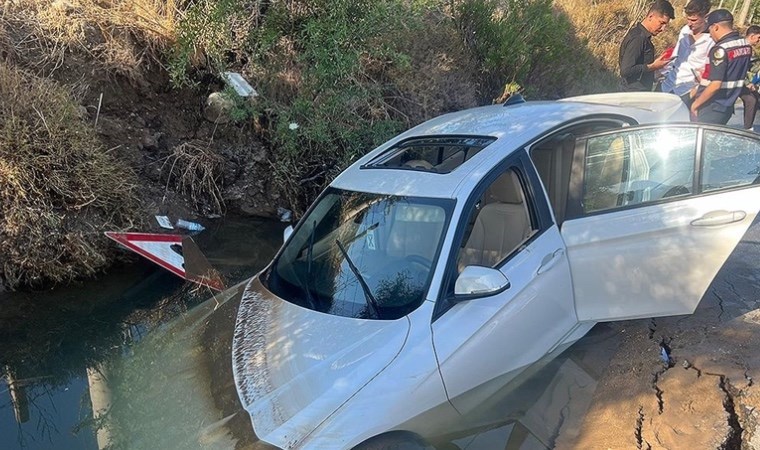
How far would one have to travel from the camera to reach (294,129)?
620 centimetres

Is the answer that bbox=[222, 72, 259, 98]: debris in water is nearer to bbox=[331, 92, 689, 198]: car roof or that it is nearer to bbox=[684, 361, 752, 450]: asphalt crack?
bbox=[331, 92, 689, 198]: car roof

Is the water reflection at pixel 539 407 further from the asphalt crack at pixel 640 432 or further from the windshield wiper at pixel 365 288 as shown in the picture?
the windshield wiper at pixel 365 288

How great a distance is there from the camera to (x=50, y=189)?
473 cm

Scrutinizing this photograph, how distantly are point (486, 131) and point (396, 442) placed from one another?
1.97 metres

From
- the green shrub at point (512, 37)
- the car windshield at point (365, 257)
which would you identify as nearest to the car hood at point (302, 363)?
the car windshield at point (365, 257)

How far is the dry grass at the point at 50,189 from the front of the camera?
454 cm

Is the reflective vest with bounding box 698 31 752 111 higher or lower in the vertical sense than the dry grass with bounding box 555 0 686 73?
lower

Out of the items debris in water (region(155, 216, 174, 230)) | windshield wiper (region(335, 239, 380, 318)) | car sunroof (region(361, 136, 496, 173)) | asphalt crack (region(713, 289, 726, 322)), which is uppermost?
car sunroof (region(361, 136, 496, 173))

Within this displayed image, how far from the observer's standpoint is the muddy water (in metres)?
2.48

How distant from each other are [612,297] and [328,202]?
72.2 inches

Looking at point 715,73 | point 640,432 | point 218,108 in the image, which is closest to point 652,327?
point 640,432

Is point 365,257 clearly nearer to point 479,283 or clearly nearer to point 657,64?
point 479,283

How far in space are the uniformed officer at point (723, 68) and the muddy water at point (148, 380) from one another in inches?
130

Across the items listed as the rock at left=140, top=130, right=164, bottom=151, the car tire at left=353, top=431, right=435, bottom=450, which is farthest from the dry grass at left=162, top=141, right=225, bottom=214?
the car tire at left=353, top=431, right=435, bottom=450
